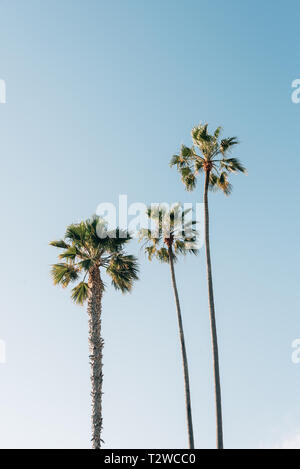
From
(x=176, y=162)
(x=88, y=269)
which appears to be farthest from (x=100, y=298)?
(x=176, y=162)

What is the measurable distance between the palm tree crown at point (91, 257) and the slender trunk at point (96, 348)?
2.51 ft

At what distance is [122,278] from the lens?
2758cm

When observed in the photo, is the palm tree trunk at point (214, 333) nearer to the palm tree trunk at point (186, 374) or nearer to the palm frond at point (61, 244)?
the palm tree trunk at point (186, 374)

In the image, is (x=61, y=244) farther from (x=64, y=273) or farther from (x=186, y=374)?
(x=186, y=374)

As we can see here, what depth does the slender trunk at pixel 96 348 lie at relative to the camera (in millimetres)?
23484

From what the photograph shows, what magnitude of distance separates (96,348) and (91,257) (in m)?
4.80

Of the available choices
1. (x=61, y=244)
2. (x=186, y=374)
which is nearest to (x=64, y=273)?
(x=61, y=244)

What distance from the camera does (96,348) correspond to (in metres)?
25.0

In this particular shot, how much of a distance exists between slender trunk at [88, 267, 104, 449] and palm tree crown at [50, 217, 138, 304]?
0.76 meters

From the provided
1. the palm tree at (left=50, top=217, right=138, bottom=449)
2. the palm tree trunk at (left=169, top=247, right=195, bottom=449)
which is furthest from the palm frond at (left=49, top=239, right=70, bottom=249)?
the palm tree trunk at (left=169, top=247, right=195, bottom=449)

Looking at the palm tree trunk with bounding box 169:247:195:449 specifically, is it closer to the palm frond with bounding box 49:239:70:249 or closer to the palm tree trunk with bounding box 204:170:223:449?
the palm tree trunk with bounding box 204:170:223:449

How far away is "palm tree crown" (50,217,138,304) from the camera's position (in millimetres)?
27047

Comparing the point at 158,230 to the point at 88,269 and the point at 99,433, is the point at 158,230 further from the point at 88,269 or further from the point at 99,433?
the point at 99,433
